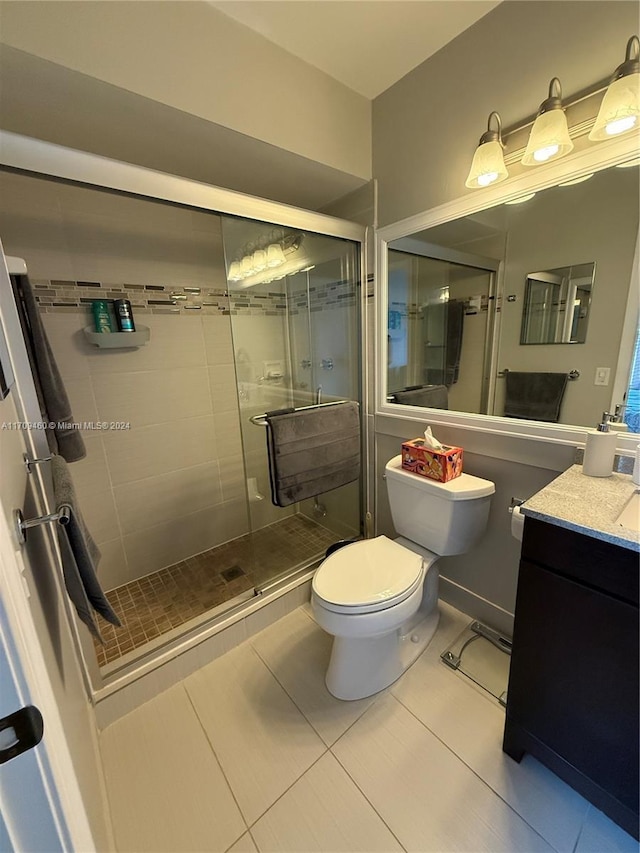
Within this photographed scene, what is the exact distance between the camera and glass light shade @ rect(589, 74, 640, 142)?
2.98ft

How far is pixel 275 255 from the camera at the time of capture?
5.60ft

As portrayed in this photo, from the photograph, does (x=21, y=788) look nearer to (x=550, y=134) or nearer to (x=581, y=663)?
(x=581, y=663)

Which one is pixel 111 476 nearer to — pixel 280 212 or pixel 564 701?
pixel 280 212

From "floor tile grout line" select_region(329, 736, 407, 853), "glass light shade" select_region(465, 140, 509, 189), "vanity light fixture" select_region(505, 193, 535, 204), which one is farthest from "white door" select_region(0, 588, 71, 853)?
"vanity light fixture" select_region(505, 193, 535, 204)

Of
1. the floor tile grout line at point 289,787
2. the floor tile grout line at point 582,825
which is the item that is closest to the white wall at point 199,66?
the floor tile grout line at point 289,787

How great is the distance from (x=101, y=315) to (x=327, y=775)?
2052mm

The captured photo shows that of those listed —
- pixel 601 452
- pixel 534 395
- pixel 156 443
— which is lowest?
pixel 156 443

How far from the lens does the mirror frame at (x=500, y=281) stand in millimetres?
1085

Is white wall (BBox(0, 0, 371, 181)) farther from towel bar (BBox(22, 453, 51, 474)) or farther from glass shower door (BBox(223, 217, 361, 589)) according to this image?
towel bar (BBox(22, 453, 51, 474))

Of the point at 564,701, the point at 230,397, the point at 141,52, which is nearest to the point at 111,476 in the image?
the point at 230,397

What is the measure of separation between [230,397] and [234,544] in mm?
981

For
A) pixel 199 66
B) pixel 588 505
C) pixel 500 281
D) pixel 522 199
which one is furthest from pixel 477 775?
pixel 199 66

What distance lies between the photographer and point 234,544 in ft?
7.53

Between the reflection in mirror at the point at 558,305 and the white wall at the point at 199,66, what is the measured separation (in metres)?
1.03
